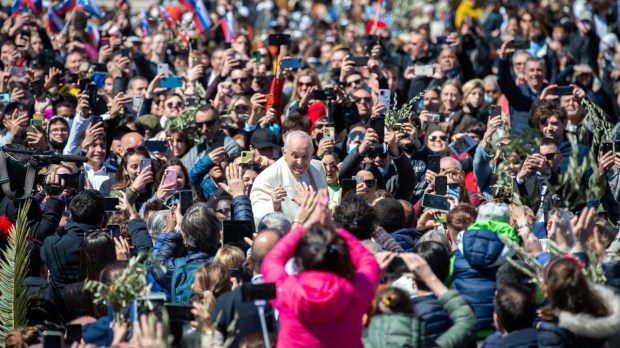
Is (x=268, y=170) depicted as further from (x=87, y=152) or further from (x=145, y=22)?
(x=145, y=22)

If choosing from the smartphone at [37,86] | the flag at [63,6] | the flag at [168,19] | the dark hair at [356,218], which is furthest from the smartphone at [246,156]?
the flag at [63,6]

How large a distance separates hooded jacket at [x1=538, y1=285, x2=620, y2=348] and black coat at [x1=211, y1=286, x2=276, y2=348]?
1.53 meters

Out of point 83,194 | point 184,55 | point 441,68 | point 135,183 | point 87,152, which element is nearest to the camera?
point 83,194

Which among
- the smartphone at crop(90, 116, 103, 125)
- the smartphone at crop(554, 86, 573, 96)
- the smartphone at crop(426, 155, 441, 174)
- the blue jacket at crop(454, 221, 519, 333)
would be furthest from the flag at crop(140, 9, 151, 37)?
the blue jacket at crop(454, 221, 519, 333)

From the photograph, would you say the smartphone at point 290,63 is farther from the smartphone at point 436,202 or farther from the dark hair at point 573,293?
the dark hair at point 573,293

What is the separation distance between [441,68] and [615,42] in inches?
167

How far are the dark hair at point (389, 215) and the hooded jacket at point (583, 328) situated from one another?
2.50 meters

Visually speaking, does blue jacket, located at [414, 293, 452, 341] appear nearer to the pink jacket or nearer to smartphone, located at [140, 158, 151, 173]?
the pink jacket

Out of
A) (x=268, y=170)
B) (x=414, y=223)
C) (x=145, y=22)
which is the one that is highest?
(x=145, y=22)

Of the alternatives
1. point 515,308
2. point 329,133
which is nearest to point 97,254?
point 515,308

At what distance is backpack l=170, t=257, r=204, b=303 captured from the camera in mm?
6844

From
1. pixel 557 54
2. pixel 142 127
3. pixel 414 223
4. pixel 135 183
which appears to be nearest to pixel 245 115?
pixel 142 127

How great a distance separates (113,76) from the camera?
13625mm

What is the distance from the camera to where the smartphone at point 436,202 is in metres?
7.92
